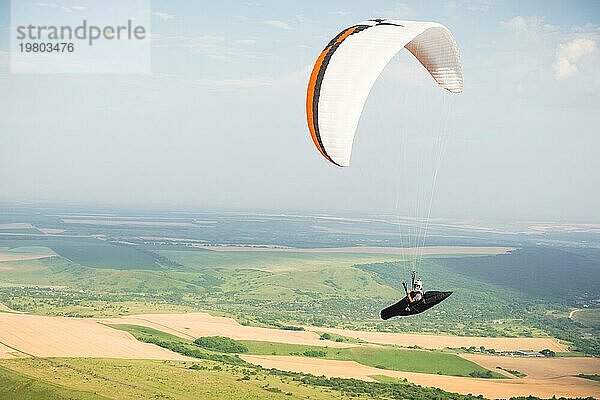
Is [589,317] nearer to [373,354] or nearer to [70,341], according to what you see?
[373,354]

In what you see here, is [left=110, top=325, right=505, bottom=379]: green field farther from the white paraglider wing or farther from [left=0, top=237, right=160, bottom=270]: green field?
the white paraglider wing

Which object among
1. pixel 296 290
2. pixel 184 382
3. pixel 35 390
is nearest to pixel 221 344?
pixel 184 382

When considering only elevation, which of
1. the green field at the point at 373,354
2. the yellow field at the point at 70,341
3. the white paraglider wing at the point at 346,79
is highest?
the white paraglider wing at the point at 346,79

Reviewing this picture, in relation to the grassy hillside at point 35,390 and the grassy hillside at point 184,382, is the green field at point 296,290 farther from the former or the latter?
the grassy hillside at point 35,390

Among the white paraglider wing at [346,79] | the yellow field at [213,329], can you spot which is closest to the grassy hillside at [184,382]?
the yellow field at [213,329]

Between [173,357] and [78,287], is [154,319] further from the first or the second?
[78,287]

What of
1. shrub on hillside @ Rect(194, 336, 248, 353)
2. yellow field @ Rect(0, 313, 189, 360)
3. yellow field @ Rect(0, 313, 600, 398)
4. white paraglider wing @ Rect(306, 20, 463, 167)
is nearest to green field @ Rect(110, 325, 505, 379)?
shrub on hillside @ Rect(194, 336, 248, 353)

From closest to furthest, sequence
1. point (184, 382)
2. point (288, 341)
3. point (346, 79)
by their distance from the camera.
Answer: point (346, 79)
point (184, 382)
point (288, 341)

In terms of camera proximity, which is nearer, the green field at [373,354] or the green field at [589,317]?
the green field at [373,354]

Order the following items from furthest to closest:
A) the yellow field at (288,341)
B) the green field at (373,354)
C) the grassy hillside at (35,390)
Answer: the green field at (373,354) < the yellow field at (288,341) < the grassy hillside at (35,390)
